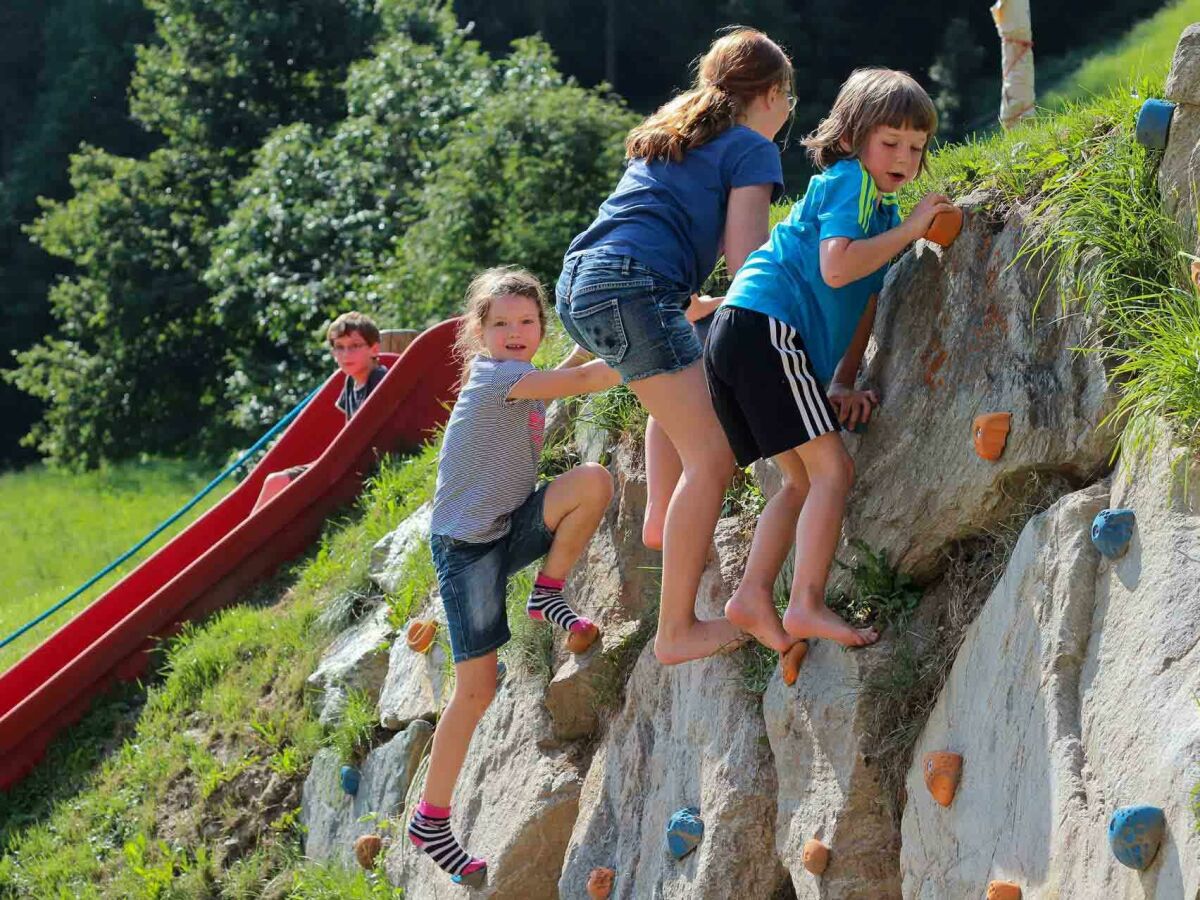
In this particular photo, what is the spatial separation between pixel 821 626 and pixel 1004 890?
83cm

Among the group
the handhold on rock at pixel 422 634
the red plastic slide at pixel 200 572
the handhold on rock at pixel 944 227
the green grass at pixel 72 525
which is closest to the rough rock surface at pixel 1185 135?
the handhold on rock at pixel 944 227

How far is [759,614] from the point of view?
13.9 ft

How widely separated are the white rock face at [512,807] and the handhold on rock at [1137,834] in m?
2.44

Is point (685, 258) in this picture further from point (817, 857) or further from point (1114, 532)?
point (817, 857)

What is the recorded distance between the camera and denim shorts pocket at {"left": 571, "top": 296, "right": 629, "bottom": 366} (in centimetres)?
441

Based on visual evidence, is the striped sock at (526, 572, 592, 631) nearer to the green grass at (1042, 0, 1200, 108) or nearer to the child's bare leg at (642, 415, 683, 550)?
the child's bare leg at (642, 415, 683, 550)

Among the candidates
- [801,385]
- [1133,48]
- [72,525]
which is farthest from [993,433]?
[1133,48]

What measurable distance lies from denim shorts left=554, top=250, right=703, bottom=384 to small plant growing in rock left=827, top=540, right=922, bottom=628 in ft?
2.41

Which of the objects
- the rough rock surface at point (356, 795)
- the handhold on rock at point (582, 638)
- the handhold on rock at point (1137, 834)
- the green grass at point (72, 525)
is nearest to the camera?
the handhold on rock at point (1137, 834)

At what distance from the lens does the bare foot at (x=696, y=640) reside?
4441 millimetres

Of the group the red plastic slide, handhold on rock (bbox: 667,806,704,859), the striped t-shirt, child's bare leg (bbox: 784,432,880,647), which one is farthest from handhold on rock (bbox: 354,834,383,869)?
child's bare leg (bbox: 784,432,880,647)

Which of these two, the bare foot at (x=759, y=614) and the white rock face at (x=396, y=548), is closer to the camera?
Result: the bare foot at (x=759, y=614)

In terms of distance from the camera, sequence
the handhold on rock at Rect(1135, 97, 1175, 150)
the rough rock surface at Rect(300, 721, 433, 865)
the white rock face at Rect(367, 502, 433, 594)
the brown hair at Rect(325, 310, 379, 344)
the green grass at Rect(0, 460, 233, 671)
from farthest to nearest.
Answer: the green grass at Rect(0, 460, 233, 671) < the brown hair at Rect(325, 310, 379, 344) < the white rock face at Rect(367, 502, 433, 594) < the rough rock surface at Rect(300, 721, 433, 865) < the handhold on rock at Rect(1135, 97, 1175, 150)

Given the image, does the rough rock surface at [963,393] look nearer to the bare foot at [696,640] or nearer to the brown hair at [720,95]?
the bare foot at [696,640]
